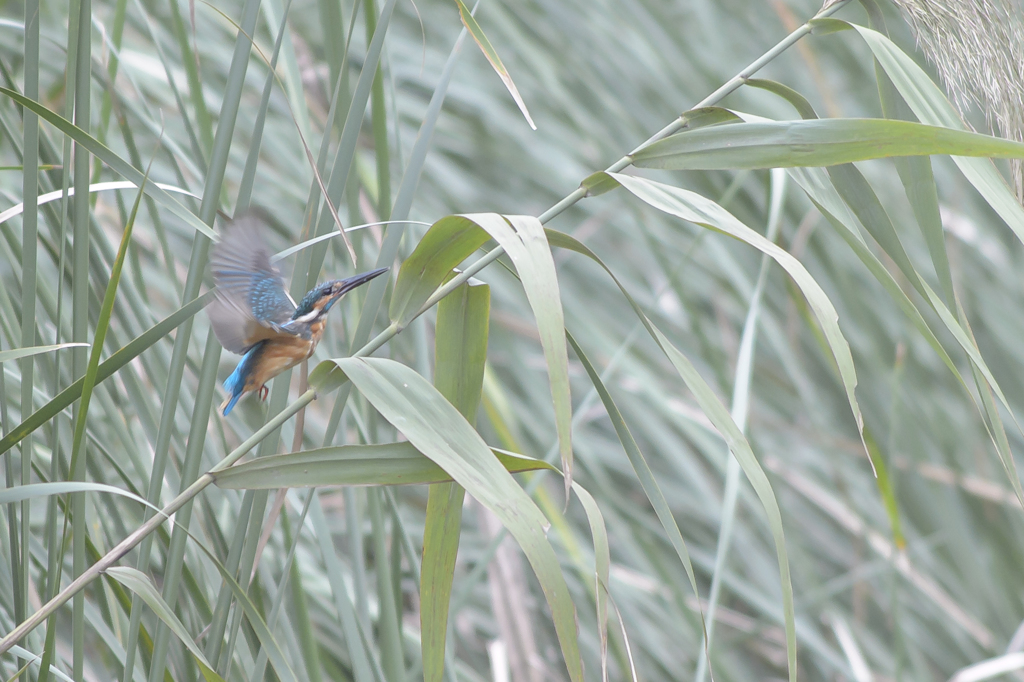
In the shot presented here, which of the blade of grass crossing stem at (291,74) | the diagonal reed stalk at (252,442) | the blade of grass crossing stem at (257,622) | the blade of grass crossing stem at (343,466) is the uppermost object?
the blade of grass crossing stem at (291,74)

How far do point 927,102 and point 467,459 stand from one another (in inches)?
11.6

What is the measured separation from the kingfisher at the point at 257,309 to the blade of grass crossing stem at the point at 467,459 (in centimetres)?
11

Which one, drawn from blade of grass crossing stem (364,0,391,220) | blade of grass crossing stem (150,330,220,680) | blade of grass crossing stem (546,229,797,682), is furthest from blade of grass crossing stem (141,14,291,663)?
blade of grass crossing stem (546,229,797,682)

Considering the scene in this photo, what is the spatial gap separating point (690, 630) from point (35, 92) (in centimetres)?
89

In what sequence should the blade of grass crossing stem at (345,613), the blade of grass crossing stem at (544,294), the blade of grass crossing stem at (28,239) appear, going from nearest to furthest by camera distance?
1. the blade of grass crossing stem at (544,294)
2. the blade of grass crossing stem at (28,239)
3. the blade of grass crossing stem at (345,613)

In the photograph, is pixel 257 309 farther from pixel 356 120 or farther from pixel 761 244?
pixel 761 244

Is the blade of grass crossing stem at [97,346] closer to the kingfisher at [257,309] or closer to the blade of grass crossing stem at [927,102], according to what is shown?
the kingfisher at [257,309]

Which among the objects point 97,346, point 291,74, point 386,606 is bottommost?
point 386,606

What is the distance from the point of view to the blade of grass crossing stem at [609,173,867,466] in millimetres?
349

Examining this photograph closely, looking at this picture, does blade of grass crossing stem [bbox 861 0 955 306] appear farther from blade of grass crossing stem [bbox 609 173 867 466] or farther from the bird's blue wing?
the bird's blue wing

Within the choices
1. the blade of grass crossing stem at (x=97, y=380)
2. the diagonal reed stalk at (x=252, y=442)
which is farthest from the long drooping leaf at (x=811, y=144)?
the blade of grass crossing stem at (x=97, y=380)

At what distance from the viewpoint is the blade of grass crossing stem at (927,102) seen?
1.28 feet

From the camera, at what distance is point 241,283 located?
1.56 feet

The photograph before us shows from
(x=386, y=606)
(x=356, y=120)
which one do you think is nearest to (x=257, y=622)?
(x=386, y=606)
